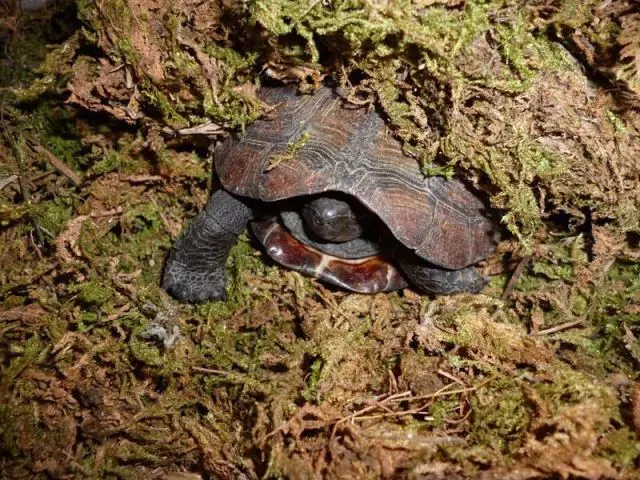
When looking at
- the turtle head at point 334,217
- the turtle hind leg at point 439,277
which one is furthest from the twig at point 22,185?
the turtle hind leg at point 439,277

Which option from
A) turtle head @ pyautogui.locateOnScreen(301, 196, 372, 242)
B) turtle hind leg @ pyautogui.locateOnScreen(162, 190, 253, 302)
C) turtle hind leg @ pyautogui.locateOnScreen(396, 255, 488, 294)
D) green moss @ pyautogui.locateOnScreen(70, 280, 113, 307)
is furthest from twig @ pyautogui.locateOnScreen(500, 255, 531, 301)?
green moss @ pyautogui.locateOnScreen(70, 280, 113, 307)

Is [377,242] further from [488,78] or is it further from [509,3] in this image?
[509,3]

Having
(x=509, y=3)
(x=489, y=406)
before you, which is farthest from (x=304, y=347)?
(x=509, y=3)

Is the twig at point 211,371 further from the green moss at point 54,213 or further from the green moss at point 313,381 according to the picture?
the green moss at point 54,213

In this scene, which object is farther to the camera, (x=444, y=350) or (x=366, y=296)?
(x=366, y=296)

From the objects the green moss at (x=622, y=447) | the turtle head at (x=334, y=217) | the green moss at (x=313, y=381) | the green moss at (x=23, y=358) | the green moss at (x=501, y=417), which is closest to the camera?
the green moss at (x=622, y=447)

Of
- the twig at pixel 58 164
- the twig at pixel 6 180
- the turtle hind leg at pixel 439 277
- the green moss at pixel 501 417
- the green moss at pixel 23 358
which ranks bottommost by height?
the green moss at pixel 23 358

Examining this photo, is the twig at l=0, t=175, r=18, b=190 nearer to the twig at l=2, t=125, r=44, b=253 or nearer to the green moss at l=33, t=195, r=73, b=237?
the twig at l=2, t=125, r=44, b=253
